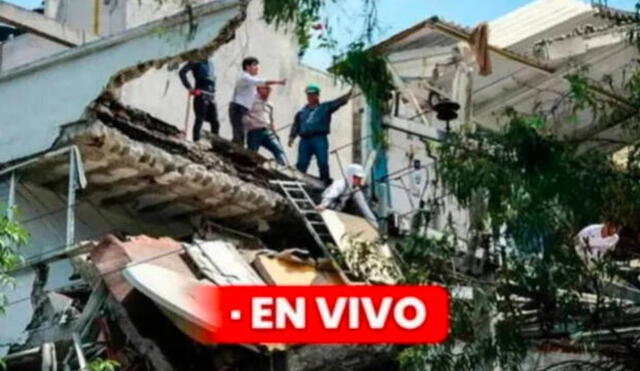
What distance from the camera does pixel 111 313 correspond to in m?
15.0

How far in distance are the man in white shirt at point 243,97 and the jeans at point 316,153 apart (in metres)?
0.68

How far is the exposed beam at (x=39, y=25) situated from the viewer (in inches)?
836

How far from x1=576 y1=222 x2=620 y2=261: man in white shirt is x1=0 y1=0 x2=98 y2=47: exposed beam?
1141cm

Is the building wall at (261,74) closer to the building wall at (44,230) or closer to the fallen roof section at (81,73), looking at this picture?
the building wall at (44,230)

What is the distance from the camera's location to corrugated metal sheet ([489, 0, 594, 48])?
66.7 feet

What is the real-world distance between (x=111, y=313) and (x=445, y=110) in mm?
3619

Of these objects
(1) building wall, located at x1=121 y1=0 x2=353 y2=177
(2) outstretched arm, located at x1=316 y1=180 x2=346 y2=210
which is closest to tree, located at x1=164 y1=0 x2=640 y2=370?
(2) outstretched arm, located at x1=316 y1=180 x2=346 y2=210

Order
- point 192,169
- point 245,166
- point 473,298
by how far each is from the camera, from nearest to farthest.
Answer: point 473,298 → point 192,169 → point 245,166

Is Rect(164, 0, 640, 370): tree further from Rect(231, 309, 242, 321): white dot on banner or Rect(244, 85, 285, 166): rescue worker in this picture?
Rect(244, 85, 285, 166): rescue worker

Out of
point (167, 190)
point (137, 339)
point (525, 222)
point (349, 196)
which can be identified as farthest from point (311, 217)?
point (525, 222)

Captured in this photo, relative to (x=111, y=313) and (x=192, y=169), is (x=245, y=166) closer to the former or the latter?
(x=192, y=169)

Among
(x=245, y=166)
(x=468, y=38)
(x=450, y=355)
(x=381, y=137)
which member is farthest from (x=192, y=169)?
(x=450, y=355)

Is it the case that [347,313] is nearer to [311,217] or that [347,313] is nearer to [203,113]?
[311,217]

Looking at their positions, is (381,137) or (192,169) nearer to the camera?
(381,137)
